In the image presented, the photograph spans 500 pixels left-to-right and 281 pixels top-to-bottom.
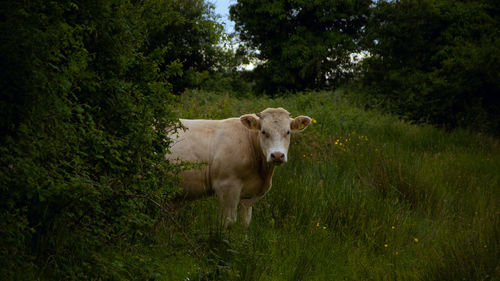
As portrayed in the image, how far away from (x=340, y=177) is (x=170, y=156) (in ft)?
9.12

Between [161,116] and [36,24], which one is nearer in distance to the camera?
Answer: [36,24]

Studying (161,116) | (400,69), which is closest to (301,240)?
(161,116)

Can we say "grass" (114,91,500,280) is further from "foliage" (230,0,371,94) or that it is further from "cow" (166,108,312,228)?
"foliage" (230,0,371,94)

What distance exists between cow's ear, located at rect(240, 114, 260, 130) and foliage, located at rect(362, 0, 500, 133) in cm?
1133

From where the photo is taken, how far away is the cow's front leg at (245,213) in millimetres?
5125

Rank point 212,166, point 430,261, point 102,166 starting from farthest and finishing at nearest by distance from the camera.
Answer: point 212,166
point 430,261
point 102,166

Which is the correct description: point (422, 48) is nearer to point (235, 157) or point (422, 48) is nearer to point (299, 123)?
point (299, 123)

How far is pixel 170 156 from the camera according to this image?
5457mm

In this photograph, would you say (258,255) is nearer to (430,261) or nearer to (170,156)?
(430,261)

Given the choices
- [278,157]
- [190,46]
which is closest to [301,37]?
[190,46]

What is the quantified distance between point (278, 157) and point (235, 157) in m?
0.75

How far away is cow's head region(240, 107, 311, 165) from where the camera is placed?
5.01 m

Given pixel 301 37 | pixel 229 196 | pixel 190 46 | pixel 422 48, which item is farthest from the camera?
pixel 301 37

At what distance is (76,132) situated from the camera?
9.16 ft
